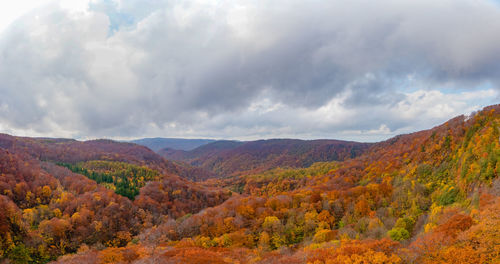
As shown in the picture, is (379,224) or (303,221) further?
(303,221)

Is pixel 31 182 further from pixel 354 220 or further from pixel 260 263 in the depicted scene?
pixel 354 220

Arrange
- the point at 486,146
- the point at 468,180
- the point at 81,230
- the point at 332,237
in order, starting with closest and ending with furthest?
the point at 468,180 → the point at 486,146 → the point at 332,237 → the point at 81,230

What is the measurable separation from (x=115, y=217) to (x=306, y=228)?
106096mm

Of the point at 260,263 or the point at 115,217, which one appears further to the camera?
the point at 115,217

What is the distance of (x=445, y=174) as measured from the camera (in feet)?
315

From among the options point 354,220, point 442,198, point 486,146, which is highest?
point 486,146

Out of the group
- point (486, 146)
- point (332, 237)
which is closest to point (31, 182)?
point (332, 237)

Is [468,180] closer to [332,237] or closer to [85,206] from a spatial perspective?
[332,237]

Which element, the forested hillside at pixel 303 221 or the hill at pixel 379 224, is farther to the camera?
the forested hillside at pixel 303 221

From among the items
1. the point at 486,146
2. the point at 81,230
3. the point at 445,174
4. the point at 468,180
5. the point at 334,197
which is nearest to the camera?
the point at 468,180

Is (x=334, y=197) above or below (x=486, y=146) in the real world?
below

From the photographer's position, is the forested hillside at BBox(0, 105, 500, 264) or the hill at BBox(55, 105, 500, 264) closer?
the hill at BBox(55, 105, 500, 264)

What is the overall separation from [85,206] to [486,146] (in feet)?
602

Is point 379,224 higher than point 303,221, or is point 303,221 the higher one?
point 379,224
